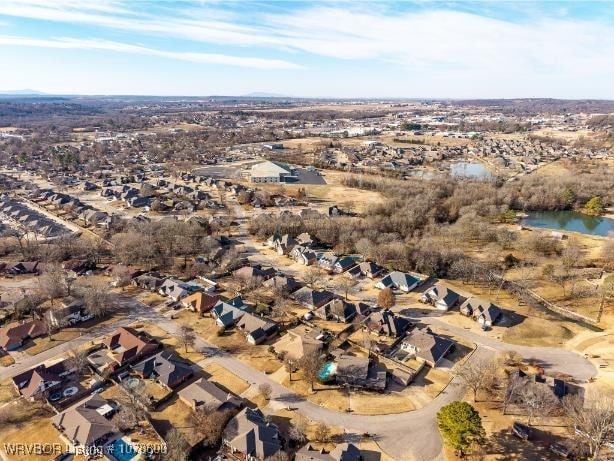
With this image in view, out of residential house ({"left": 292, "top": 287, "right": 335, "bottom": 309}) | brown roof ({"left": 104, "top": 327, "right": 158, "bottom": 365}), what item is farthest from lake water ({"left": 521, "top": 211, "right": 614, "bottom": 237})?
brown roof ({"left": 104, "top": 327, "right": 158, "bottom": 365})

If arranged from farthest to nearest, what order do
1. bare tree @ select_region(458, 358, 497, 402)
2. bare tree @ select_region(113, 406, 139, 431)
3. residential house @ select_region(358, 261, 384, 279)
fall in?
residential house @ select_region(358, 261, 384, 279), bare tree @ select_region(458, 358, 497, 402), bare tree @ select_region(113, 406, 139, 431)

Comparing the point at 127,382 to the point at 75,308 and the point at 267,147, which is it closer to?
the point at 75,308

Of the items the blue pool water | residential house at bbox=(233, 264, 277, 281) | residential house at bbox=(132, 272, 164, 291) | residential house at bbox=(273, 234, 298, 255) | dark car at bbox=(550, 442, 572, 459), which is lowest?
the blue pool water

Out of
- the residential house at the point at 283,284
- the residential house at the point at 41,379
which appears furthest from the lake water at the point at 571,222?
the residential house at the point at 41,379

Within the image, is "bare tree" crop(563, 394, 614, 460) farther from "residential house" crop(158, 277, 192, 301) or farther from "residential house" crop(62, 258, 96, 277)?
"residential house" crop(62, 258, 96, 277)

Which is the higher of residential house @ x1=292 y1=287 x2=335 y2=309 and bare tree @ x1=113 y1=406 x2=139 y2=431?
residential house @ x1=292 y1=287 x2=335 y2=309

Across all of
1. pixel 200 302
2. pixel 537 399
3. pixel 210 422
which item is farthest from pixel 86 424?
pixel 537 399

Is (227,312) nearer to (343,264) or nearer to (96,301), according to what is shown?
(96,301)
